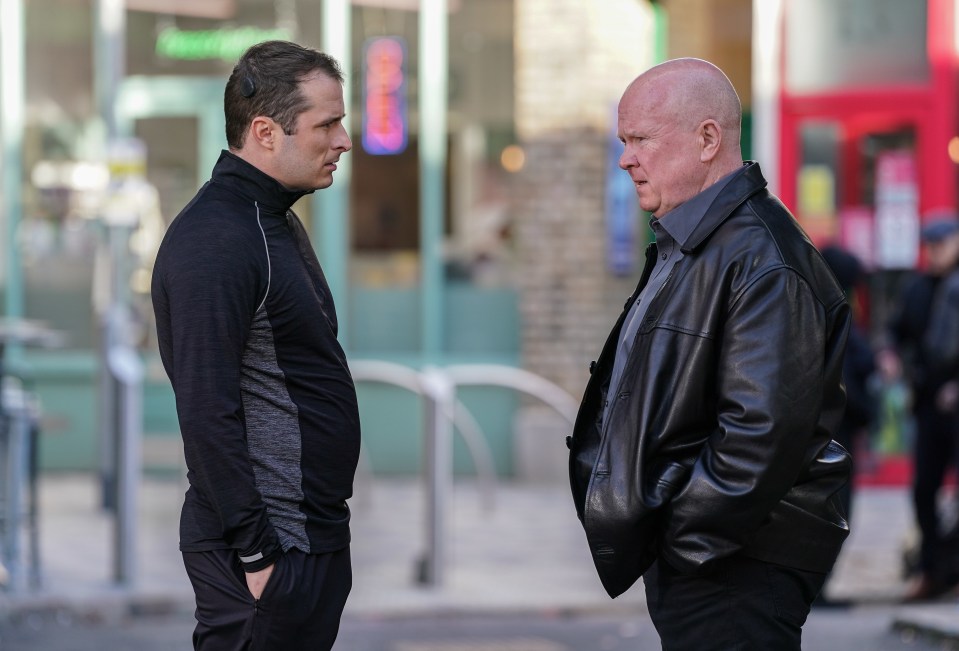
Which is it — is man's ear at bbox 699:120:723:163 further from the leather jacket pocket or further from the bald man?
the leather jacket pocket

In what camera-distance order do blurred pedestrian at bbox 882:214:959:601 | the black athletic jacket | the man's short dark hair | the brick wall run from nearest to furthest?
the black athletic jacket < the man's short dark hair < blurred pedestrian at bbox 882:214:959:601 < the brick wall

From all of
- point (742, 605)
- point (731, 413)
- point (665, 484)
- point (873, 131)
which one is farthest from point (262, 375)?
point (873, 131)

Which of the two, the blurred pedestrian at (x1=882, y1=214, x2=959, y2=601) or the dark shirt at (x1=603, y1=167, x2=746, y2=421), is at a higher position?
the dark shirt at (x1=603, y1=167, x2=746, y2=421)

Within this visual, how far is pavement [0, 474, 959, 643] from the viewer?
294 inches

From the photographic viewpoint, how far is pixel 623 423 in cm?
297

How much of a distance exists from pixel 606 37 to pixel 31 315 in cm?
525

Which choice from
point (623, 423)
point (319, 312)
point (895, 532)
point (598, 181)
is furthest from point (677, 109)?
point (598, 181)

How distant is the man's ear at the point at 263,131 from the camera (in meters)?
3.28

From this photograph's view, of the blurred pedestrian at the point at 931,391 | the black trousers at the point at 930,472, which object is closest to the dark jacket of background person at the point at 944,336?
the blurred pedestrian at the point at 931,391

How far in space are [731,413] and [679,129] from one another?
61 cm

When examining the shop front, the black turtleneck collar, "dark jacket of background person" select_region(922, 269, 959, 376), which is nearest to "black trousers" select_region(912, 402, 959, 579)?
"dark jacket of background person" select_region(922, 269, 959, 376)

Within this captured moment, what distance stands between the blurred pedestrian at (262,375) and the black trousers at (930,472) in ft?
16.8

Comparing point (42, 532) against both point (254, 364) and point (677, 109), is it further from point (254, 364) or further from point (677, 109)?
point (677, 109)

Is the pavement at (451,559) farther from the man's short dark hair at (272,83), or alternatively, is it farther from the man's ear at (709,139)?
the man's short dark hair at (272,83)
